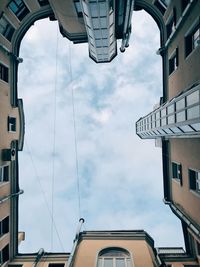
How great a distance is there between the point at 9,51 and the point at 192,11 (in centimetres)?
1587

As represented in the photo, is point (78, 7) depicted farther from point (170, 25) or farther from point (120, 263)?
point (120, 263)

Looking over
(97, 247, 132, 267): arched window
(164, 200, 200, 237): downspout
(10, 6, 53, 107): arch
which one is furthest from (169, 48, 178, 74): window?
(97, 247, 132, 267): arched window

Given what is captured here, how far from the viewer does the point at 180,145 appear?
75.5 ft

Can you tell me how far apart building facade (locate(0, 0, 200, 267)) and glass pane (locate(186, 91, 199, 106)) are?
0.55 feet

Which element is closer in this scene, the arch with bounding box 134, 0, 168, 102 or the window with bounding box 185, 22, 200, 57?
the window with bounding box 185, 22, 200, 57

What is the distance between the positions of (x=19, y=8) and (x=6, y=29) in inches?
98.9

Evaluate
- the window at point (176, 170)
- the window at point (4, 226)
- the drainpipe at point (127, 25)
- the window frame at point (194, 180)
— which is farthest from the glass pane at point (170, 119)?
the window at point (4, 226)

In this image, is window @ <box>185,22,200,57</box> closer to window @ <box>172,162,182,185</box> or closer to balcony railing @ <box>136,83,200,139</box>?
balcony railing @ <box>136,83,200,139</box>

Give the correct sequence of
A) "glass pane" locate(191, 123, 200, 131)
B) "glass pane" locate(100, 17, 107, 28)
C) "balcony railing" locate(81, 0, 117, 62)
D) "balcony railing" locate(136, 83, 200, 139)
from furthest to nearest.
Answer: "glass pane" locate(100, 17, 107, 28)
"balcony railing" locate(81, 0, 117, 62)
"glass pane" locate(191, 123, 200, 131)
"balcony railing" locate(136, 83, 200, 139)

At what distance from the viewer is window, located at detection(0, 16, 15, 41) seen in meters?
24.6

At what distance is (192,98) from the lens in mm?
15297

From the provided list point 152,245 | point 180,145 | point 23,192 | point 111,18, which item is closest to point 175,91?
point 180,145

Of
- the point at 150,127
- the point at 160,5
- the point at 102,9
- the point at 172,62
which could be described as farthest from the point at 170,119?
the point at 160,5

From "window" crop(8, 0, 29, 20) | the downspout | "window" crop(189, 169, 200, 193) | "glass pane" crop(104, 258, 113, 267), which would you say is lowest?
"glass pane" crop(104, 258, 113, 267)
